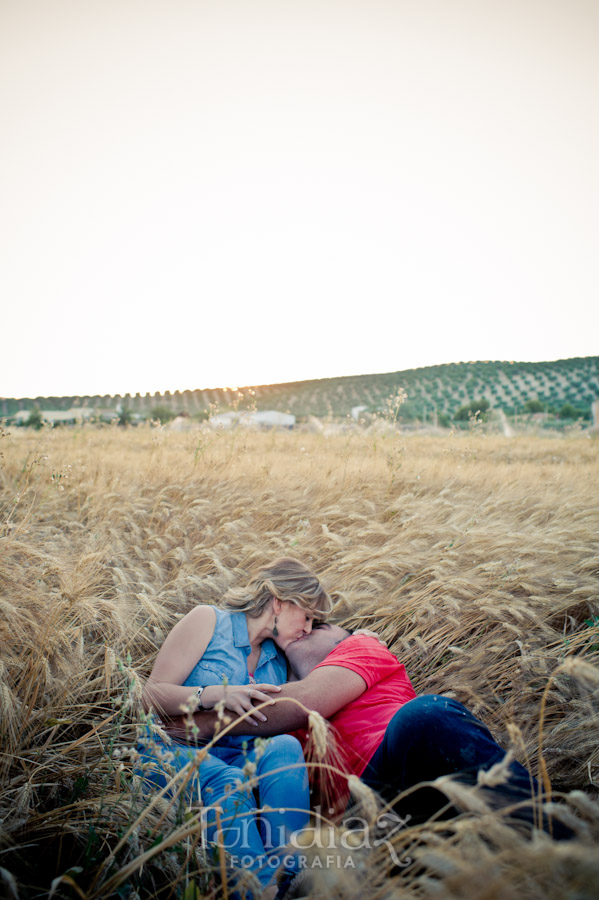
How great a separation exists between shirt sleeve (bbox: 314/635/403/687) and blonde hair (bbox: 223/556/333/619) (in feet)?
0.77

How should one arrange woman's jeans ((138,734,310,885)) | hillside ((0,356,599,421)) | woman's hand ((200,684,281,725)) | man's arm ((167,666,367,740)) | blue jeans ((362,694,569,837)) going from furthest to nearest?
hillside ((0,356,599,421))
man's arm ((167,666,367,740))
woman's hand ((200,684,281,725))
blue jeans ((362,694,569,837))
woman's jeans ((138,734,310,885))

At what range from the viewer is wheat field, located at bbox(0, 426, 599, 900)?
1069 mm

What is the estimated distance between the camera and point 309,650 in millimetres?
2391

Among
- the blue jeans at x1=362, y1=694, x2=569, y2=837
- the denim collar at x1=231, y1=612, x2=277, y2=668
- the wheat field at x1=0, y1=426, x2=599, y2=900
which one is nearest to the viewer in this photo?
the wheat field at x1=0, y1=426, x2=599, y2=900

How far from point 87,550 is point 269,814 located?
179 cm

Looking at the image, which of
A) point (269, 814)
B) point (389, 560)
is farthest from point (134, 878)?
point (389, 560)

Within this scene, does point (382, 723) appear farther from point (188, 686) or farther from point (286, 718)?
point (188, 686)

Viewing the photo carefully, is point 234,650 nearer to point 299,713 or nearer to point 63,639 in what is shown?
point 299,713

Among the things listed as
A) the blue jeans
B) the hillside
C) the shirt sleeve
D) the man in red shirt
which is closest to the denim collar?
the man in red shirt

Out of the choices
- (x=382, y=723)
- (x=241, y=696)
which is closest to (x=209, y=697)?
(x=241, y=696)

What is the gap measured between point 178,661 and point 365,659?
78cm

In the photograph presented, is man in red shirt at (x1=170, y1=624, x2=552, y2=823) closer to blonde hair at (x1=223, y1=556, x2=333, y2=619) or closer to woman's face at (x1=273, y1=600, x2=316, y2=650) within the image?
Result: woman's face at (x1=273, y1=600, x2=316, y2=650)

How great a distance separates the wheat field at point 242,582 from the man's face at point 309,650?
0.46 m

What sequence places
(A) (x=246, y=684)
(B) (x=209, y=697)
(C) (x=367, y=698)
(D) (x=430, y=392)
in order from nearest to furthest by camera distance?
(B) (x=209, y=697), (C) (x=367, y=698), (A) (x=246, y=684), (D) (x=430, y=392)
